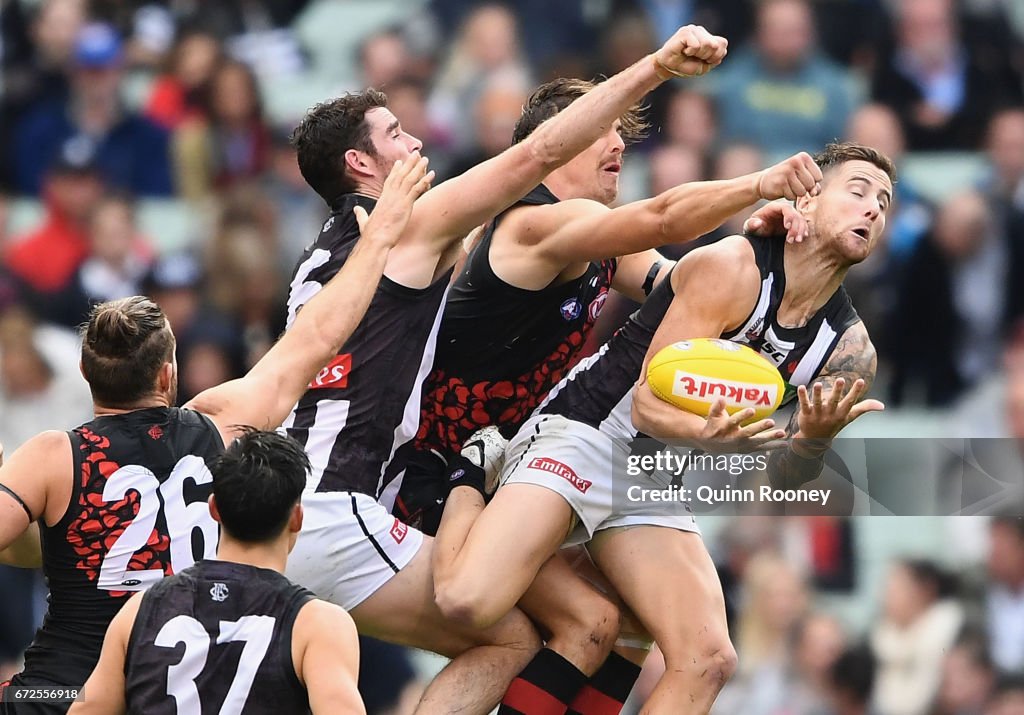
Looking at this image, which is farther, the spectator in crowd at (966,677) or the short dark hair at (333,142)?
the spectator in crowd at (966,677)

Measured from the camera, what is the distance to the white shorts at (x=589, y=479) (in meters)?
5.87

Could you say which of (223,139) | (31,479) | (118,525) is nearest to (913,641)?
(118,525)

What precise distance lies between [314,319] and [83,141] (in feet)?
21.2

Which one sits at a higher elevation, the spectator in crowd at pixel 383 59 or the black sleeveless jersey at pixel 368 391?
the black sleeveless jersey at pixel 368 391

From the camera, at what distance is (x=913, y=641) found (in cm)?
874

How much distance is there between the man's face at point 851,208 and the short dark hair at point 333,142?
5.56ft

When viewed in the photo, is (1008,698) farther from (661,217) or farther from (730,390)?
(661,217)

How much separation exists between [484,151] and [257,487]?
6.54 meters


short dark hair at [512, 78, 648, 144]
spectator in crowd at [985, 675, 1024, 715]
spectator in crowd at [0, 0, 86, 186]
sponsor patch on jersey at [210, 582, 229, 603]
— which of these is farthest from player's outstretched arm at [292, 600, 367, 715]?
spectator in crowd at [0, 0, 86, 186]

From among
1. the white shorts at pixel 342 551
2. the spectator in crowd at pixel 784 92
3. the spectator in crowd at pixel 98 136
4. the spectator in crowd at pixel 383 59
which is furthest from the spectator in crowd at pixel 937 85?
the white shorts at pixel 342 551

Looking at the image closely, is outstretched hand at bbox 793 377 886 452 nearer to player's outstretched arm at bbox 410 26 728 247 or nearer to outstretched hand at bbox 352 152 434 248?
player's outstretched arm at bbox 410 26 728 247

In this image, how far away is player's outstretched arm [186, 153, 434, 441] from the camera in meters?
5.21

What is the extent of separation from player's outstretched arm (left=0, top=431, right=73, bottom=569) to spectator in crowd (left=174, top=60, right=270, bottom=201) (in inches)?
249

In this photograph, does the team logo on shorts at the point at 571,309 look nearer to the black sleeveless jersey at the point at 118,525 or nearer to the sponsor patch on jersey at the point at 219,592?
the black sleeveless jersey at the point at 118,525
